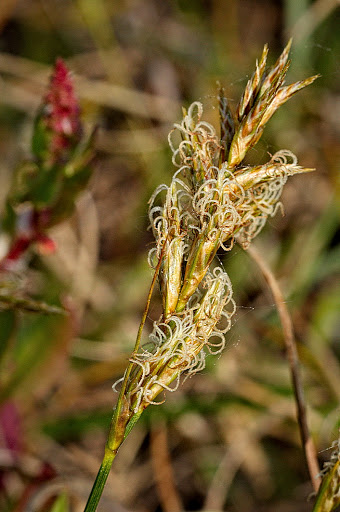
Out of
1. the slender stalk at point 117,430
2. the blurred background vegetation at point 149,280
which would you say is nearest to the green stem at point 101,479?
the slender stalk at point 117,430

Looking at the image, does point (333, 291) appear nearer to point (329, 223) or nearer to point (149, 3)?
point (329, 223)

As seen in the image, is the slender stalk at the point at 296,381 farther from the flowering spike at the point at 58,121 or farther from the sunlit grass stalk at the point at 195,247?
the flowering spike at the point at 58,121

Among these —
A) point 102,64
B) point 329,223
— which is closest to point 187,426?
point 329,223

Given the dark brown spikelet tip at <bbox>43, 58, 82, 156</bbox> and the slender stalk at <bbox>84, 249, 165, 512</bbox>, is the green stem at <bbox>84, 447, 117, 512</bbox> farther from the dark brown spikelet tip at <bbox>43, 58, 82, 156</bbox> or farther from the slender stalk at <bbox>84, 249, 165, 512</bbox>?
the dark brown spikelet tip at <bbox>43, 58, 82, 156</bbox>

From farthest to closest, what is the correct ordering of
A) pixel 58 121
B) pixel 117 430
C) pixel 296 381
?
pixel 58 121 < pixel 296 381 < pixel 117 430

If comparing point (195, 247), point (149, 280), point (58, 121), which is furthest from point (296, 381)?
point (149, 280)

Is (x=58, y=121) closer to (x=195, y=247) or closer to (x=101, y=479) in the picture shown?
(x=195, y=247)
